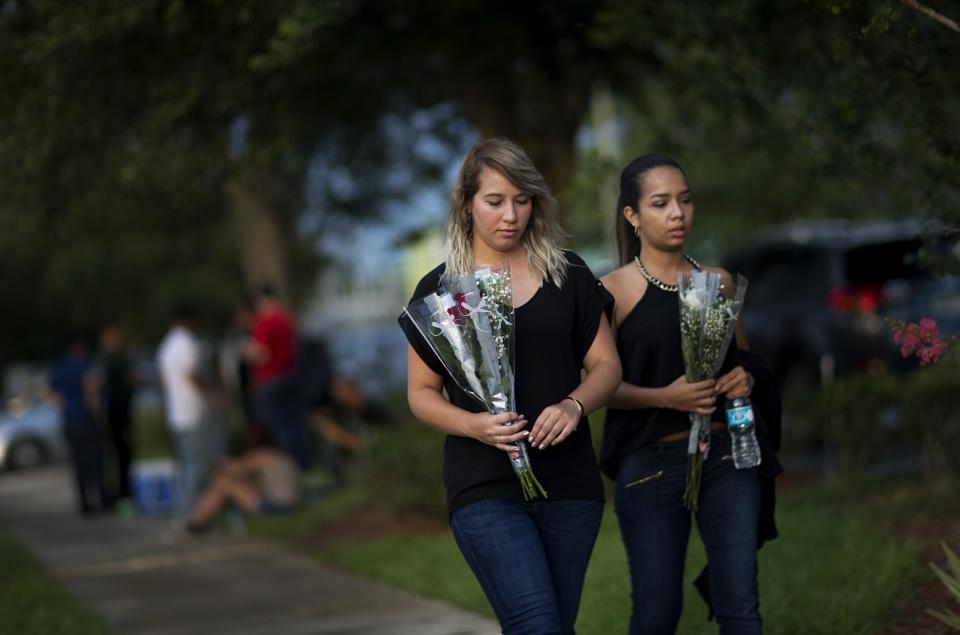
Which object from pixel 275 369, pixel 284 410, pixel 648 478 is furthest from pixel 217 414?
pixel 648 478

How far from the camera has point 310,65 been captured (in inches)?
396

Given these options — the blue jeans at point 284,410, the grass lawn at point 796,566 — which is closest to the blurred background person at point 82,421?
the blue jeans at point 284,410

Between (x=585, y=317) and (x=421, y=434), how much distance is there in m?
6.69

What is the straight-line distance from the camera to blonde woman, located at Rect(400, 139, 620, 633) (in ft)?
12.9

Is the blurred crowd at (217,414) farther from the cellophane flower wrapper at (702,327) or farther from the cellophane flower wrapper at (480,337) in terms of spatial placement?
the cellophane flower wrapper at (480,337)

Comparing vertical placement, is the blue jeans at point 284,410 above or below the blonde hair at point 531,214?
below

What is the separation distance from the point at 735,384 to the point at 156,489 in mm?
10685

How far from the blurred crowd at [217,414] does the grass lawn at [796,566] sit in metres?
2.04

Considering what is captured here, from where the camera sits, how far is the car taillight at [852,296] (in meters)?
12.8

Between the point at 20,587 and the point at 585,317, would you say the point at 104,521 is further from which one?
the point at 585,317

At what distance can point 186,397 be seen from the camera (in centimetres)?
1202

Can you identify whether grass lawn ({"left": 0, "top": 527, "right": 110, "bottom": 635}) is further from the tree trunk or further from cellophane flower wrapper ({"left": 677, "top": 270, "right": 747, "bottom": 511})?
the tree trunk

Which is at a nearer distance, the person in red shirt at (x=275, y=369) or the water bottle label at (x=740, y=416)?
the water bottle label at (x=740, y=416)

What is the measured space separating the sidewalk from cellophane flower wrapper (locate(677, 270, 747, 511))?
2.69 metres
